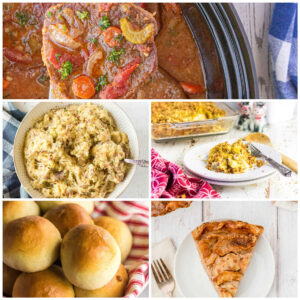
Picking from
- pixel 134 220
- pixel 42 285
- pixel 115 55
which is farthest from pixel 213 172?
pixel 42 285

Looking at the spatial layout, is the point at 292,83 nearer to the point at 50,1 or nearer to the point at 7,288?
the point at 50,1

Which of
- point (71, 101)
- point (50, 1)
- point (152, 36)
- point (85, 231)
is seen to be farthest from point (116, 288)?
point (50, 1)

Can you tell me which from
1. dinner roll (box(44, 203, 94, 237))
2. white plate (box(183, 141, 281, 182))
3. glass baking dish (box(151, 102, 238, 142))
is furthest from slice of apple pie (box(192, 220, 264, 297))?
dinner roll (box(44, 203, 94, 237))

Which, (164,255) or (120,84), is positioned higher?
(120,84)

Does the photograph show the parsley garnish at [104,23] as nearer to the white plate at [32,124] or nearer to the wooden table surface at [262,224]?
the white plate at [32,124]

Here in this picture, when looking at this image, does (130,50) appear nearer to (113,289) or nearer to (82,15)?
(82,15)

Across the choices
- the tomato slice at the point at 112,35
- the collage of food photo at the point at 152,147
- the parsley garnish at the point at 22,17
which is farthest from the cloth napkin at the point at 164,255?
the parsley garnish at the point at 22,17

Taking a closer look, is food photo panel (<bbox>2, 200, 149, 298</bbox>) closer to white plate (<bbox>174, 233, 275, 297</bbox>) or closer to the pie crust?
the pie crust
